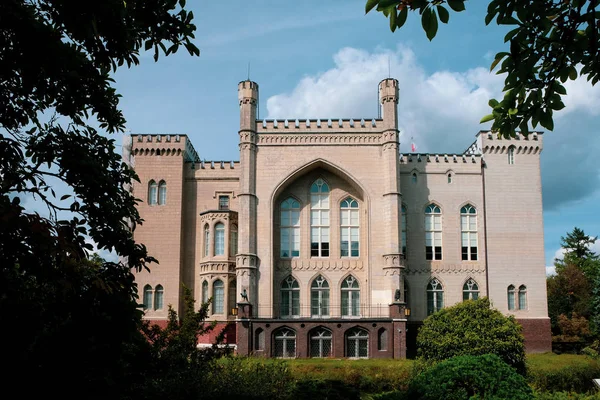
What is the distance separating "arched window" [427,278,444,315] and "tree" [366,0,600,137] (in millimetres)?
31398

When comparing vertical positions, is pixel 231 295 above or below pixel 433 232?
below

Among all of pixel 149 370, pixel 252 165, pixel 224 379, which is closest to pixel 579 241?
pixel 252 165

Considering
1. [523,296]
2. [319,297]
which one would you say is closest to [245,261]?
[319,297]

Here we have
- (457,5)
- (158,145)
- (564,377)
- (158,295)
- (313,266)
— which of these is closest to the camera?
(457,5)

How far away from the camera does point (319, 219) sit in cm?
3709

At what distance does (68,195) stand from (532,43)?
6840 mm

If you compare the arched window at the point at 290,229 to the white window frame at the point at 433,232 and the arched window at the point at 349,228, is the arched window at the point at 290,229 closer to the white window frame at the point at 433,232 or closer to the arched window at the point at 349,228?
the arched window at the point at 349,228

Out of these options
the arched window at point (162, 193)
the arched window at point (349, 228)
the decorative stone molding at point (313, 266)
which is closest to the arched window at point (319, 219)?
the decorative stone molding at point (313, 266)

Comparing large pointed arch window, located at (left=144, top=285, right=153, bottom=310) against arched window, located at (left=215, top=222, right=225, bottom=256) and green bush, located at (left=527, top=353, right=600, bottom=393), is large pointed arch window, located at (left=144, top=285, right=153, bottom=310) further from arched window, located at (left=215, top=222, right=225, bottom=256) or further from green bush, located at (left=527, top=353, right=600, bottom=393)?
green bush, located at (left=527, top=353, right=600, bottom=393)

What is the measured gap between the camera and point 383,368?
989 inches

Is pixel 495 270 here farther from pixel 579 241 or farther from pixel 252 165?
pixel 579 241

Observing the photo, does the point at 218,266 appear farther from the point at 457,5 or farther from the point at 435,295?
the point at 457,5

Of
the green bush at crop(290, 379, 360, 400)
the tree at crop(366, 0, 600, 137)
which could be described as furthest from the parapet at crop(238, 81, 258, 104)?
the tree at crop(366, 0, 600, 137)

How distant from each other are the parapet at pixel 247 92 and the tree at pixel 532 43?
100 ft
